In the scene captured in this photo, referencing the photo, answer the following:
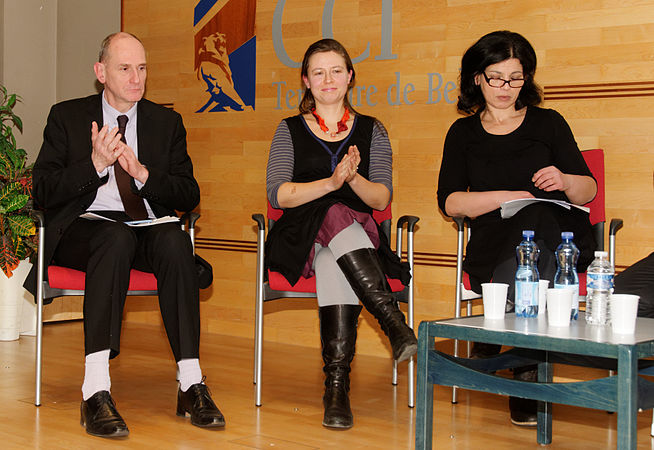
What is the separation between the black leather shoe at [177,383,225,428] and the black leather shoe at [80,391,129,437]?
0.85 ft

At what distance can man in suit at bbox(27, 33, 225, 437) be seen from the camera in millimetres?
2865

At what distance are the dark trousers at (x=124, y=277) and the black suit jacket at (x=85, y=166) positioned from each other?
0.14 meters

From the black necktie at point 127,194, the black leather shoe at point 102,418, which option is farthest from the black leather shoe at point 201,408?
the black necktie at point 127,194

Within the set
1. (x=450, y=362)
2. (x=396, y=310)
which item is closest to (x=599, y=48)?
(x=396, y=310)

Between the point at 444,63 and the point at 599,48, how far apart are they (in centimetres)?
79

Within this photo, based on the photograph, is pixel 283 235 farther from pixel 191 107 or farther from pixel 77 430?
pixel 191 107

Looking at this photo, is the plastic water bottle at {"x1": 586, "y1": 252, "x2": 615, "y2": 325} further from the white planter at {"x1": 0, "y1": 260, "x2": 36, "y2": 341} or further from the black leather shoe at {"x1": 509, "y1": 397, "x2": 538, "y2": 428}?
the white planter at {"x1": 0, "y1": 260, "x2": 36, "y2": 341}

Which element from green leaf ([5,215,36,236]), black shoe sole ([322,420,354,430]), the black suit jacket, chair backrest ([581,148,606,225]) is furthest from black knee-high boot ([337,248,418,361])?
green leaf ([5,215,36,236])

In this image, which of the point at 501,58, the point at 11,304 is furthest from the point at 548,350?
the point at 11,304

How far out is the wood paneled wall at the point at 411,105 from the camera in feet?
12.2

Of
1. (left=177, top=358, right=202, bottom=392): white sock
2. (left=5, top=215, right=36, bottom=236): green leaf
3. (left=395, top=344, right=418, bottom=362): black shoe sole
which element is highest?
(left=5, top=215, right=36, bottom=236): green leaf

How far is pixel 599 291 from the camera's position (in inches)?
→ 86.6

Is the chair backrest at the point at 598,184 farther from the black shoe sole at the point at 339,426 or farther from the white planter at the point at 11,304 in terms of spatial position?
the white planter at the point at 11,304

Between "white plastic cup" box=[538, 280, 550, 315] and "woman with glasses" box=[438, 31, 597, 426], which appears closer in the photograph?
"white plastic cup" box=[538, 280, 550, 315]
